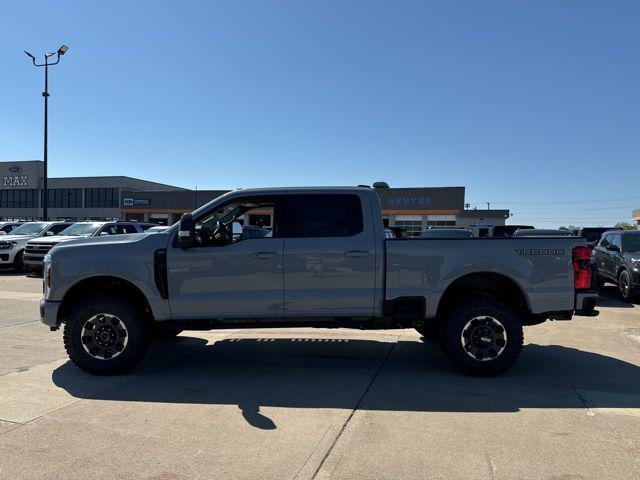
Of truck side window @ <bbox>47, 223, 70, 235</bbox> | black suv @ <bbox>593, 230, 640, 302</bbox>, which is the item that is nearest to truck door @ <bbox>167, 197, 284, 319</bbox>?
black suv @ <bbox>593, 230, 640, 302</bbox>

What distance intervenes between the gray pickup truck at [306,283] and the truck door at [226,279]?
0.01m

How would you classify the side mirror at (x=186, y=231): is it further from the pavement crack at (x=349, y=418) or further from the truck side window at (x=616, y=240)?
the truck side window at (x=616, y=240)

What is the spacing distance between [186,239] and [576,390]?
436 centimetres

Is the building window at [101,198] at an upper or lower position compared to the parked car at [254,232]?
upper

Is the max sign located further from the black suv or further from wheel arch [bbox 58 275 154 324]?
wheel arch [bbox 58 275 154 324]

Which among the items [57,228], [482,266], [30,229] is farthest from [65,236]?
[482,266]

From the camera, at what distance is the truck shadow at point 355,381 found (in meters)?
4.70

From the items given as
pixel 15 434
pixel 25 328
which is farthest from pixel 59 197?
pixel 15 434

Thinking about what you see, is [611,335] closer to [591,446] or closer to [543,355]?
[543,355]

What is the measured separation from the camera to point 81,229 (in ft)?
60.2

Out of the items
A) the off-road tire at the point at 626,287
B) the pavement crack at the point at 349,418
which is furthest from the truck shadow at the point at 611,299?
the pavement crack at the point at 349,418

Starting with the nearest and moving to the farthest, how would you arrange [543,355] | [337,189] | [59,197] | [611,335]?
[337,189] → [543,355] → [611,335] → [59,197]

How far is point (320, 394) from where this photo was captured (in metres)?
4.90

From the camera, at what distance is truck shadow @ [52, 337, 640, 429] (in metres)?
4.70
